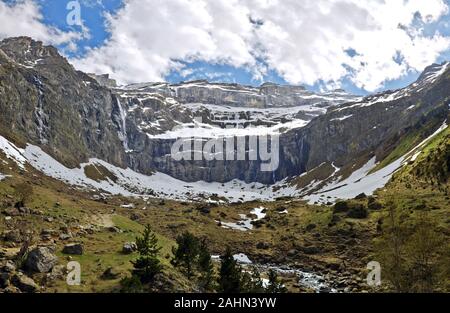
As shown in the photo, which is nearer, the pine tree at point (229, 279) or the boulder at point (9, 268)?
the boulder at point (9, 268)

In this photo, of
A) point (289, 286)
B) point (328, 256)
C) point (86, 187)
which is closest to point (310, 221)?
point (328, 256)

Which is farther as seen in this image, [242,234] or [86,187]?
[86,187]

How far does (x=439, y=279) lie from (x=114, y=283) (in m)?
32.2

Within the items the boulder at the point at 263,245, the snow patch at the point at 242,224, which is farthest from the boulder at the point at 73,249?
the snow patch at the point at 242,224

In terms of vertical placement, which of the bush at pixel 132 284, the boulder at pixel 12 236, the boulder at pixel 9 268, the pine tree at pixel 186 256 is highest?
the boulder at pixel 12 236

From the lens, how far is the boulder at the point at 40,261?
1441 inches

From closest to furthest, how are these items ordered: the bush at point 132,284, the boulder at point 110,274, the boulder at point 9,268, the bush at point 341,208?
the bush at point 132,284 → the boulder at point 9,268 → the boulder at point 110,274 → the bush at point 341,208

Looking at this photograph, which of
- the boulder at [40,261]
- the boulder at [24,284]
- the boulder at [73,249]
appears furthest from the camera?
the boulder at [73,249]

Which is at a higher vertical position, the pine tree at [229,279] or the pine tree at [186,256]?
the pine tree at [186,256]

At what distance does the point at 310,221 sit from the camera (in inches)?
3718

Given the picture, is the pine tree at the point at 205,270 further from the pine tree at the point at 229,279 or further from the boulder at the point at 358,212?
the boulder at the point at 358,212

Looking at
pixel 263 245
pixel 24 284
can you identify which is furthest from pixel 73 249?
pixel 263 245

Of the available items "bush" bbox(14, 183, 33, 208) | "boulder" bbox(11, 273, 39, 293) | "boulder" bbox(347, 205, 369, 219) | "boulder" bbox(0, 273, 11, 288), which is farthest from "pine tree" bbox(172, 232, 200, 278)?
"boulder" bbox(347, 205, 369, 219)
